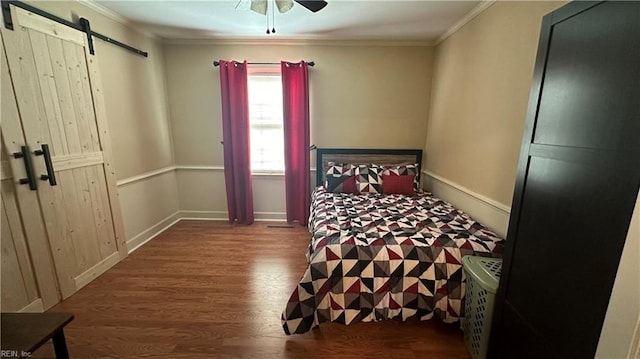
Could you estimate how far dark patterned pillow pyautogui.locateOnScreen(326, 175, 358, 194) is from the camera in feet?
9.61

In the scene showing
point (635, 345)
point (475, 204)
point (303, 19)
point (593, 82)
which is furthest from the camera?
point (303, 19)

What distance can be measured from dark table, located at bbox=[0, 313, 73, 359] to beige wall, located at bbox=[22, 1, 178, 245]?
5.46 feet

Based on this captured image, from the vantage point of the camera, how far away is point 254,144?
348 centimetres

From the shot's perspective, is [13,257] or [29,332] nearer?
[29,332]

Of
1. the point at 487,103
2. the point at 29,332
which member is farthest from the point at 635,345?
the point at 29,332

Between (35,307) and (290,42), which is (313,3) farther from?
(35,307)

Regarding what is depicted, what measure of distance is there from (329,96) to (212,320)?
110 inches

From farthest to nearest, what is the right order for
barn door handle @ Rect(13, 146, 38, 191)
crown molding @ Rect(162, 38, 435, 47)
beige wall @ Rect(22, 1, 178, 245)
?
1. crown molding @ Rect(162, 38, 435, 47)
2. beige wall @ Rect(22, 1, 178, 245)
3. barn door handle @ Rect(13, 146, 38, 191)

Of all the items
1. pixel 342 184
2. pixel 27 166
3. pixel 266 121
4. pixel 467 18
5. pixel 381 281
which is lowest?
pixel 381 281

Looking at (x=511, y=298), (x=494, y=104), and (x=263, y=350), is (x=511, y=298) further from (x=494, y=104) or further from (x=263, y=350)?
(x=494, y=104)

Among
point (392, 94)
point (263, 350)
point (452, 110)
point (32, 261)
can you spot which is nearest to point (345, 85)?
point (392, 94)

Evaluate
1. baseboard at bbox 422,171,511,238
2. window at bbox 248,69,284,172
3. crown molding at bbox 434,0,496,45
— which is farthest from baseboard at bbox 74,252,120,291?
crown molding at bbox 434,0,496,45

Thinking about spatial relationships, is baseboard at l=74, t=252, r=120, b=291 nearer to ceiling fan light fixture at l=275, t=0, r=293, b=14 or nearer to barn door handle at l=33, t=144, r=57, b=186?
barn door handle at l=33, t=144, r=57, b=186

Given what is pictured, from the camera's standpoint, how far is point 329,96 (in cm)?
331
